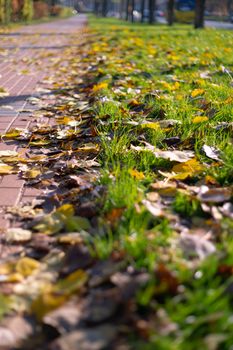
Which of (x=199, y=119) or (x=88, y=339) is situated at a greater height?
(x=199, y=119)

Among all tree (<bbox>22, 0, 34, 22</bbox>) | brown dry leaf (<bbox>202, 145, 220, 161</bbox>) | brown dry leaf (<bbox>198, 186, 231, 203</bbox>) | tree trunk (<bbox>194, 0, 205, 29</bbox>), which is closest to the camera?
brown dry leaf (<bbox>198, 186, 231, 203</bbox>)

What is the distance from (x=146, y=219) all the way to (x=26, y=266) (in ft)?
1.86

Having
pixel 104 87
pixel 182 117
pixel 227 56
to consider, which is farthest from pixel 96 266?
pixel 227 56

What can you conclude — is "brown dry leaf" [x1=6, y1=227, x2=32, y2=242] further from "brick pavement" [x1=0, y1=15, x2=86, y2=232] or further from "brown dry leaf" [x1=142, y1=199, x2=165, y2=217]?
"brown dry leaf" [x1=142, y1=199, x2=165, y2=217]

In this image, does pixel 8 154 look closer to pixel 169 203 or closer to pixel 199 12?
pixel 169 203

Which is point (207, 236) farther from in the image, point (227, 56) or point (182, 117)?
point (227, 56)

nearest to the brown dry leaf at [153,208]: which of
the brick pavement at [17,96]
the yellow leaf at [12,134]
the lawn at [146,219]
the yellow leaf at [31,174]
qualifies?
the lawn at [146,219]

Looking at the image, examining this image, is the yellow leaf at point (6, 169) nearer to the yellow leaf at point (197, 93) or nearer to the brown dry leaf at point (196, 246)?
the brown dry leaf at point (196, 246)

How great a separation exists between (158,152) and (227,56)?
6.51 m

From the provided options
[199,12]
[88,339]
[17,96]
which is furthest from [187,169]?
[199,12]

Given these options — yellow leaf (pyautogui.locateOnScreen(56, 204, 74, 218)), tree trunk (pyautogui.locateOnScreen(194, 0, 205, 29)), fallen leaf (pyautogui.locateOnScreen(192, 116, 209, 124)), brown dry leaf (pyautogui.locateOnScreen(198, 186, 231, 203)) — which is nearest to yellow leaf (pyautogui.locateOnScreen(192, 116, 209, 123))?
fallen leaf (pyautogui.locateOnScreen(192, 116, 209, 124))

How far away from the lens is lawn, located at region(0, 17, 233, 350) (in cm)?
147

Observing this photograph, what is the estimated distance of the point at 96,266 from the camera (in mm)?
1768

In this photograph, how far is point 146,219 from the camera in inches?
82.2
